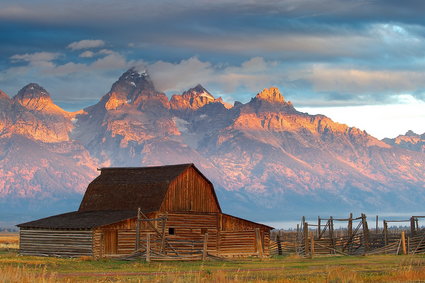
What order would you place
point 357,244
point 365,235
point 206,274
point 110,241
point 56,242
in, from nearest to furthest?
1. point 206,274
2. point 110,241
3. point 56,242
4. point 365,235
5. point 357,244

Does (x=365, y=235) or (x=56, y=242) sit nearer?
(x=56, y=242)

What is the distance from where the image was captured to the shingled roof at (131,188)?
187 ft

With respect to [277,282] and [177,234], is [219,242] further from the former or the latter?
[277,282]

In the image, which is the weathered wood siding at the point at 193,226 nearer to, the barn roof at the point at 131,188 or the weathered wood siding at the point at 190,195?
the weathered wood siding at the point at 190,195

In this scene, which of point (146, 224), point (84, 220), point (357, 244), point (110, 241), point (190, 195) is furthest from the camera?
point (357, 244)

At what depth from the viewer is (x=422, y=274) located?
1203 inches

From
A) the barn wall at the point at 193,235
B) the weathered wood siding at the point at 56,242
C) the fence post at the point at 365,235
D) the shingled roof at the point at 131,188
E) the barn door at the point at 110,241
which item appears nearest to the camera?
the weathered wood siding at the point at 56,242

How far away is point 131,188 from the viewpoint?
59.4 m

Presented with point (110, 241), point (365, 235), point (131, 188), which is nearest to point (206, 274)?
point (110, 241)

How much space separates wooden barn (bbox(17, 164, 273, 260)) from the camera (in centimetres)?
5194

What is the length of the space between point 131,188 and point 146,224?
19.9 feet

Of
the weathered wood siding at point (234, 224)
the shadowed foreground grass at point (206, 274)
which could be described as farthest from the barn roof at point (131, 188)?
the shadowed foreground grass at point (206, 274)

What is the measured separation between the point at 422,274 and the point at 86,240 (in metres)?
26.6

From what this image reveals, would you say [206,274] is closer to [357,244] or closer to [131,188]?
[131,188]
